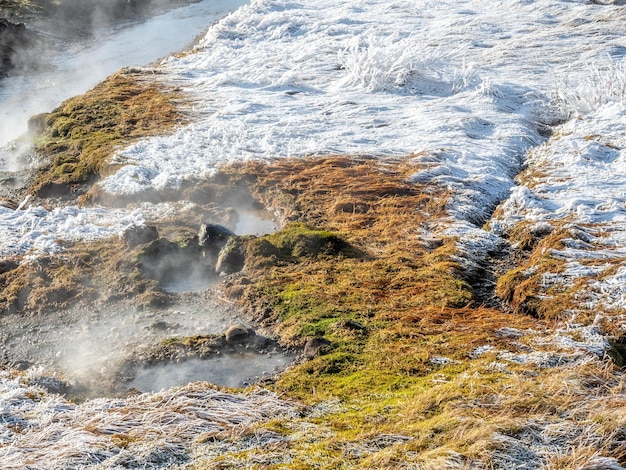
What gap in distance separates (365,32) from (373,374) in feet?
40.3

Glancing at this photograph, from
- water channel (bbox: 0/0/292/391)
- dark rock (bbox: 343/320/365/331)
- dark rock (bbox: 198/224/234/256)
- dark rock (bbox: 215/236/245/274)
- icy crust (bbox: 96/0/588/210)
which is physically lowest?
water channel (bbox: 0/0/292/391)

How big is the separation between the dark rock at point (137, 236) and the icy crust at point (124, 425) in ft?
10.6

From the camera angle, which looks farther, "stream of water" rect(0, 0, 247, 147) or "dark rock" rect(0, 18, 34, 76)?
"dark rock" rect(0, 18, 34, 76)

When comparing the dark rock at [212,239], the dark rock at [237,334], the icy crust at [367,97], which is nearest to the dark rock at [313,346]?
the dark rock at [237,334]

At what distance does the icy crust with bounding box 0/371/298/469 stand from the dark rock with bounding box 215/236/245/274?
115 inches

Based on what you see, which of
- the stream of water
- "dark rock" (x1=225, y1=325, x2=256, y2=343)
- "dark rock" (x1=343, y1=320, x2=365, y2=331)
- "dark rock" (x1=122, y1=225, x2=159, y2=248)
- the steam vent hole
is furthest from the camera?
the stream of water

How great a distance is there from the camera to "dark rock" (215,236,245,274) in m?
8.35

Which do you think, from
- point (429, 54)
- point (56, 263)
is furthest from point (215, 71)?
point (56, 263)

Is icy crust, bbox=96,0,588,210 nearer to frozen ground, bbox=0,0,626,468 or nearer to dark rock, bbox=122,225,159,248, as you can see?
frozen ground, bbox=0,0,626,468

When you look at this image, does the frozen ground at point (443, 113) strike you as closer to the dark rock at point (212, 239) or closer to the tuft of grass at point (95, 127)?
the tuft of grass at point (95, 127)

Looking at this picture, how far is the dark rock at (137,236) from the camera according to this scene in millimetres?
8731

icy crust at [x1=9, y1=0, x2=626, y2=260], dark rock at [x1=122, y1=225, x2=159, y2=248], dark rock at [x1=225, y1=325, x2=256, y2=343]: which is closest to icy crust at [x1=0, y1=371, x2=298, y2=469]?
dark rock at [x1=225, y1=325, x2=256, y2=343]

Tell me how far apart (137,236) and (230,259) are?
136 centimetres

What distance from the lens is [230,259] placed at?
27.5ft
